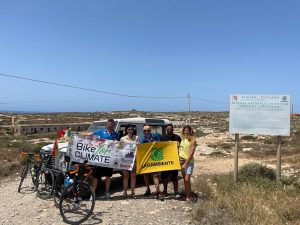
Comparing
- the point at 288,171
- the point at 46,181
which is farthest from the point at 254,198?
the point at 288,171

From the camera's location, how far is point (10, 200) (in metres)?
9.57

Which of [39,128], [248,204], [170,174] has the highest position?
[170,174]

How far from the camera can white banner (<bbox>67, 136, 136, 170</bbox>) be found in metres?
9.02

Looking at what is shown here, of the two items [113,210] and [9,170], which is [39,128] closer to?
[9,170]

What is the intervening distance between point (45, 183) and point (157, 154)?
119 inches

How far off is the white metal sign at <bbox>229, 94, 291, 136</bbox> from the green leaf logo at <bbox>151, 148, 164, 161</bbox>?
2.60m

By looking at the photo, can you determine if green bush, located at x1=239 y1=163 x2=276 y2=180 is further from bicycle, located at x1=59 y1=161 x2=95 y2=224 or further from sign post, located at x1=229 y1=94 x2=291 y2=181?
bicycle, located at x1=59 y1=161 x2=95 y2=224

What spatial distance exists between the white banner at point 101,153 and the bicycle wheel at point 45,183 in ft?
2.70

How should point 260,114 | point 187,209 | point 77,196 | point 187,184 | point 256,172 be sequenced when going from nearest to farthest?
point 77,196 → point 187,209 → point 187,184 → point 260,114 → point 256,172

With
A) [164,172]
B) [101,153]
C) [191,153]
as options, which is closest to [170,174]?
[164,172]

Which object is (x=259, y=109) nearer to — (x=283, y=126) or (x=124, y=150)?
(x=283, y=126)

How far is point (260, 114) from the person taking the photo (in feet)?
34.1

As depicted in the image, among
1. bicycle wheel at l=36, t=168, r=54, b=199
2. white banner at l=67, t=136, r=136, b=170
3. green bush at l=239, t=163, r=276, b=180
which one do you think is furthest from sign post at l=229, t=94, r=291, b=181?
bicycle wheel at l=36, t=168, r=54, b=199

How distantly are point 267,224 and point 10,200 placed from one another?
6407mm
